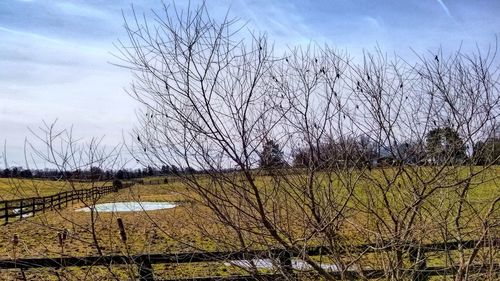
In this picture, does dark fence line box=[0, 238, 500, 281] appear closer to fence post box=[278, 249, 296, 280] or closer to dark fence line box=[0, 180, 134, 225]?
fence post box=[278, 249, 296, 280]

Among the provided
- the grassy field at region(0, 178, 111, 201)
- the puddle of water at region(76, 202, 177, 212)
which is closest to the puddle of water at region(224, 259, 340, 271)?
the puddle of water at region(76, 202, 177, 212)

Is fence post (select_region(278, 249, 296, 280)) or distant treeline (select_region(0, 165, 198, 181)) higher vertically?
distant treeline (select_region(0, 165, 198, 181))

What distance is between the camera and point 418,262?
3.57 metres

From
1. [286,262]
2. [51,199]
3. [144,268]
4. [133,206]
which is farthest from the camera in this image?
[51,199]

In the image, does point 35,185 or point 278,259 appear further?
point 35,185

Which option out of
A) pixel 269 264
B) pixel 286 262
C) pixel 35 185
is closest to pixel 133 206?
pixel 35 185

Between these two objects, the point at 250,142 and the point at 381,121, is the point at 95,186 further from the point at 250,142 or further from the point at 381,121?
the point at 381,121

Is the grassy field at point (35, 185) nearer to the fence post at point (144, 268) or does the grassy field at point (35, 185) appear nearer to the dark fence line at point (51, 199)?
the dark fence line at point (51, 199)

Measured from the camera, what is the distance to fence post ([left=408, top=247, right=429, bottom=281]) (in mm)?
3639

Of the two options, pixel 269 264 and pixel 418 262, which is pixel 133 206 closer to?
pixel 269 264

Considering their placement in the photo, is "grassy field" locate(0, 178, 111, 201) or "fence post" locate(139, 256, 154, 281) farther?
"fence post" locate(139, 256, 154, 281)

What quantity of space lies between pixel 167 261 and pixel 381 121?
2.00 meters

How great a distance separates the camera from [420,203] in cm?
363

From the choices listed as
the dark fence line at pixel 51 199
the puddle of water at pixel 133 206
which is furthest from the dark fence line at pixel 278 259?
the dark fence line at pixel 51 199
